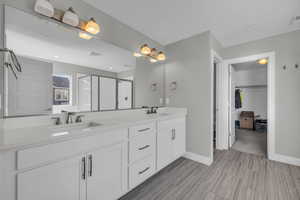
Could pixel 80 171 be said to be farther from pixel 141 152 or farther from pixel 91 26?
pixel 91 26

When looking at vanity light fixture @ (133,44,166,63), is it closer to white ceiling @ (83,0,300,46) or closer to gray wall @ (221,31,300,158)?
white ceiling @ (83,0,300,46)

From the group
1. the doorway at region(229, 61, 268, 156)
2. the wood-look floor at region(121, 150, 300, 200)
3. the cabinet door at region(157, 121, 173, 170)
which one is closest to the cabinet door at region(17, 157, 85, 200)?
the wood-look floor at region(121, 150, 300, 200)

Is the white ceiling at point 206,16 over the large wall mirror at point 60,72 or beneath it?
over

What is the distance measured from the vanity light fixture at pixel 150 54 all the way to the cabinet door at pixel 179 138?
130cm

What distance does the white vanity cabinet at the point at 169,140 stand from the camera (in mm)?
1963

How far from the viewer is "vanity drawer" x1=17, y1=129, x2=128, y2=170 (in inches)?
33.3

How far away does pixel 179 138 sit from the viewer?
2.38 metres

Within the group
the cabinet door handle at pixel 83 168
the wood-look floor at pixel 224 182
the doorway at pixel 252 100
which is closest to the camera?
the cabinet door handle at pixel 83 168

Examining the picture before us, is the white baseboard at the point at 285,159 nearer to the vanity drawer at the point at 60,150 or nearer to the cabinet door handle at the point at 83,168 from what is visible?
the vanity drawer at the point at 60,150

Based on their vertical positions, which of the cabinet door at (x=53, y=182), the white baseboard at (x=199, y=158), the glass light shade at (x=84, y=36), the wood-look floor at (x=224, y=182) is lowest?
the wood-look floor at (x=224, y=182)

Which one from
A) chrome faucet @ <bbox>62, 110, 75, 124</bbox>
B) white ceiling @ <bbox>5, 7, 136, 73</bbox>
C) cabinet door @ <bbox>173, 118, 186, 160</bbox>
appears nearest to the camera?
white ceiling @ <bbox>5, 7, 136, 73</bbox>

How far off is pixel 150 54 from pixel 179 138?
5.50 feet

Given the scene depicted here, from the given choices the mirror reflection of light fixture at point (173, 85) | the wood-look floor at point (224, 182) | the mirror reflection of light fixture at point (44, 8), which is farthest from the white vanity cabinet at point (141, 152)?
the mirror reflection of light fixture at point (44, 8)

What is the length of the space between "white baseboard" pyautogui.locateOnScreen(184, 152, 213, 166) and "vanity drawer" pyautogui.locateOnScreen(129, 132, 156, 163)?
3.62 feet
